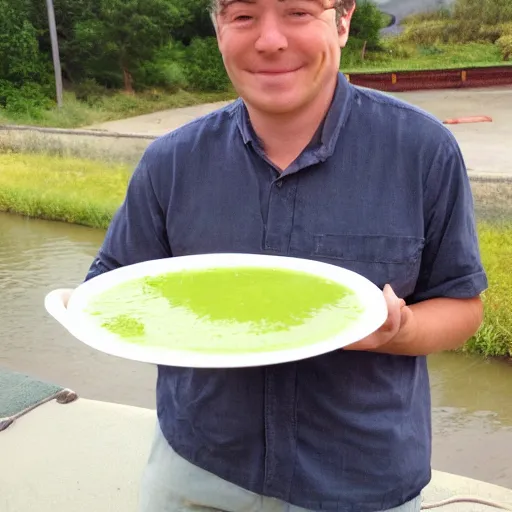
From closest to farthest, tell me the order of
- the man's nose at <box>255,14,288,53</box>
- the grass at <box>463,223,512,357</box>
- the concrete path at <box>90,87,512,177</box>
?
1. the man's nose at <box>255,14,288,53</box>
2. the grass at <box>463,223,512,357</box>
3. the concrete path at <box>90,87,512,177</box>

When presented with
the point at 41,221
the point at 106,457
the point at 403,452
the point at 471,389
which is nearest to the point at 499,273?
the point at 471,389

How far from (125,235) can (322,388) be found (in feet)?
1.32

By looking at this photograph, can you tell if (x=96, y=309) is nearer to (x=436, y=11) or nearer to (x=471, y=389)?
(x=471, y=389)

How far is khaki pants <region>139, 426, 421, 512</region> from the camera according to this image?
1.10 metres

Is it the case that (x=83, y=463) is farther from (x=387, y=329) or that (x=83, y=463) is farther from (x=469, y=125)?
(x=469, y=125)

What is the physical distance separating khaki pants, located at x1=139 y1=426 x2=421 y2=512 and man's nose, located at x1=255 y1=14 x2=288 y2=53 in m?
0.61

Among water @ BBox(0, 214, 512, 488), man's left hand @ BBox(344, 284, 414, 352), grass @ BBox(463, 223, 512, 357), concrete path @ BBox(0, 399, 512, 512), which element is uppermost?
→ man's left hand @ BBox(344, 284, 414, 352)

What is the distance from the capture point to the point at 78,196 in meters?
7.16

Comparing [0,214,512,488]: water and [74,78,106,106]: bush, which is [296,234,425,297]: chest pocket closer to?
[0,214,512,488]: water

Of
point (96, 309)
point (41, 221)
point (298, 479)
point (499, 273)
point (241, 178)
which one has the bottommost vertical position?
point (41, 221)

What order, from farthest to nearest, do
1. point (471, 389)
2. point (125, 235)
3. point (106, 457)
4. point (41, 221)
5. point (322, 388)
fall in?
point (41, 221) → point (471, 389) → point (106, 457) → point (125, 235) → point (322, 388)

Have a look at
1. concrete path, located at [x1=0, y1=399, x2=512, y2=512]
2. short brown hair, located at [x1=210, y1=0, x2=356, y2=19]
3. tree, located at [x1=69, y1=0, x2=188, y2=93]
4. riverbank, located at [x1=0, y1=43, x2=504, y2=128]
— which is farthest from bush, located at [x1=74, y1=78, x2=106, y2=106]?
short brown hair, located at [x1=210, y1=0, x2=356, y2=19]

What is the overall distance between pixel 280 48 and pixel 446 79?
59.0 ft

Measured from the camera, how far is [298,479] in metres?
1.07
